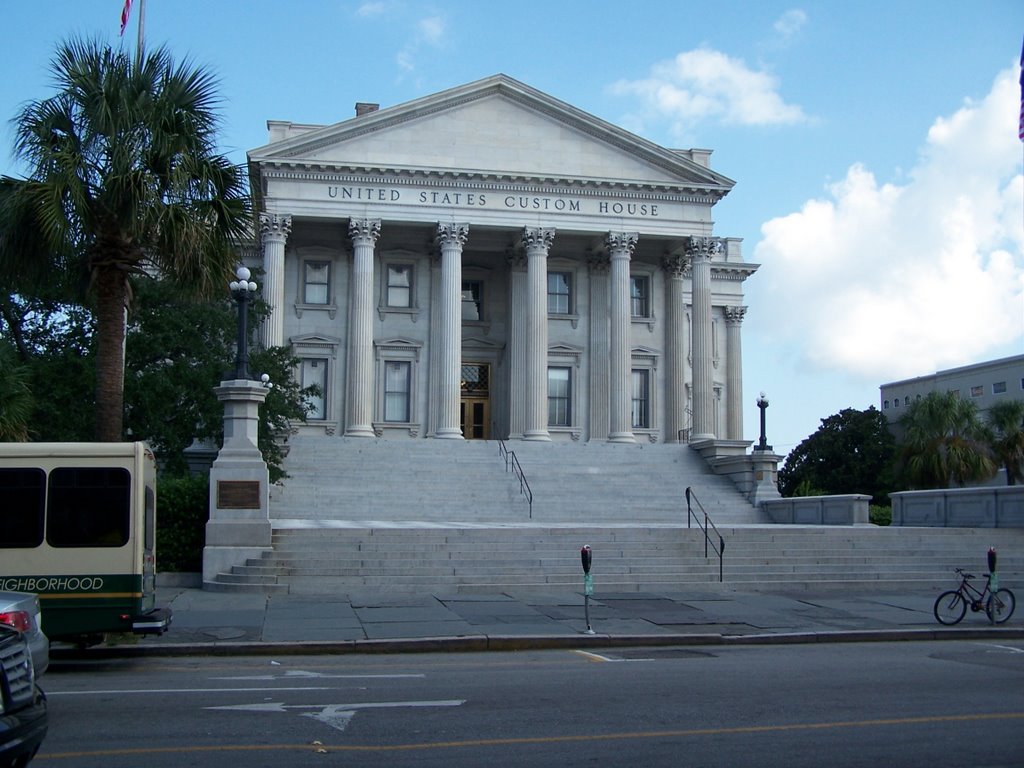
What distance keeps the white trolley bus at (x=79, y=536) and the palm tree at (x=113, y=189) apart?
5.97m

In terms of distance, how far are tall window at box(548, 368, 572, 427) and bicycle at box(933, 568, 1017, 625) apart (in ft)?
97.4

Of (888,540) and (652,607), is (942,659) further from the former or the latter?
(888,540)

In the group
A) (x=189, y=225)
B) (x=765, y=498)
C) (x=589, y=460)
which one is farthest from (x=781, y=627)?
(x=589, y=460)

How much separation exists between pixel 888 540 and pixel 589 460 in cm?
1469

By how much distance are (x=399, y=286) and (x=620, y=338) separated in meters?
9.69

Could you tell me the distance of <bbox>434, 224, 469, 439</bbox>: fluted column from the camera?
138 ft

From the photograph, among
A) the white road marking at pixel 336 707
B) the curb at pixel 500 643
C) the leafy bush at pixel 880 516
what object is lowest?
the curb at pixel 500 643

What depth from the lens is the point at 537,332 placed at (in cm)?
4297

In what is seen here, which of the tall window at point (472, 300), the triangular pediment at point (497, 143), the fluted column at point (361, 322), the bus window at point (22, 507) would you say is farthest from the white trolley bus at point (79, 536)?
the tall window at point (472, 300)

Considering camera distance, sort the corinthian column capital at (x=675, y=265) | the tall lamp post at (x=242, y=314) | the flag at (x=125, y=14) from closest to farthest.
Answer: the tall lamp post at (x=242, y=314), the flag at (x=125, y=14), the corinthian column capital at (x=675, y=265)

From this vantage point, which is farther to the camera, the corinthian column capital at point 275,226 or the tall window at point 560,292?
the tall window at point 560,292

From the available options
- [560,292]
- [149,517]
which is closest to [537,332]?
[560,292]

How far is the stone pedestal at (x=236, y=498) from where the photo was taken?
21250 mm

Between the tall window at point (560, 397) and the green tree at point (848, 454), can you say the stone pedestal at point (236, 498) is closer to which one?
the tall window at point (560, 397)
